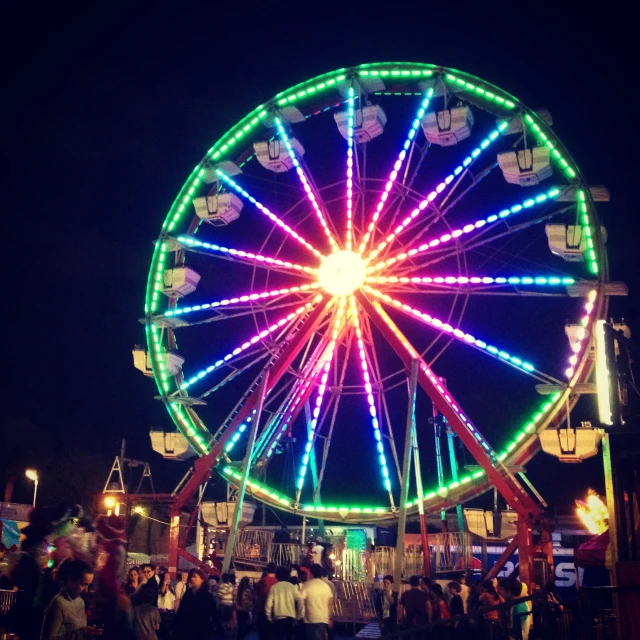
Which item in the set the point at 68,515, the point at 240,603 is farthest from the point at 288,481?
the point at 68,515

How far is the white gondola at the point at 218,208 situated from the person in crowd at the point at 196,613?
421 inches

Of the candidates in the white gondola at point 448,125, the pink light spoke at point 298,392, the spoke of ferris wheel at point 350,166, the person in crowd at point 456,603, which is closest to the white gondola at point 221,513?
the pink light spoke at point 298,392

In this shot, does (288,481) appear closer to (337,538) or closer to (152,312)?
(337,538)

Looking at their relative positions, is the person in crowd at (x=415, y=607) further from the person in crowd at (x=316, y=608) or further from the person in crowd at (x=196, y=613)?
the person in crowd at (x=196, y=613)

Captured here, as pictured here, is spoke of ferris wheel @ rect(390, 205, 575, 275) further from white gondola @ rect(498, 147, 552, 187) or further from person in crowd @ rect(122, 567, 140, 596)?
person in crowd @ rect(122, 567, 140, 596)

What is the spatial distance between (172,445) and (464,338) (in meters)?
7.00

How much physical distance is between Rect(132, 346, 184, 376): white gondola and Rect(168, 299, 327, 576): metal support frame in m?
1.92

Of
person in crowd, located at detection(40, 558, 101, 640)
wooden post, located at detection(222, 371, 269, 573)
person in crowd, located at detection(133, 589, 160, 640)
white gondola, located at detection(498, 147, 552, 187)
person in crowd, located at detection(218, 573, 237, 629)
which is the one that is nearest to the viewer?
person in crowd, located at detection(40, 558, 101, 640)

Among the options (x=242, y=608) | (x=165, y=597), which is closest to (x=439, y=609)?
(x=242, y=608)

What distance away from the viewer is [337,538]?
20297 millimetres

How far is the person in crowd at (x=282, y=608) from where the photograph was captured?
9375 millimetres

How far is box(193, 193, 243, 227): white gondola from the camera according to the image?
58.2 ft

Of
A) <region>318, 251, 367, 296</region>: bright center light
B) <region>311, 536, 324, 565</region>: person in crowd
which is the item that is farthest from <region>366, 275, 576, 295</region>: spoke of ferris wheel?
<region>311, 536, 324, 565</region>: person in crowd

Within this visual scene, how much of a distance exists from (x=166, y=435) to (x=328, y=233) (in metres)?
5.73
